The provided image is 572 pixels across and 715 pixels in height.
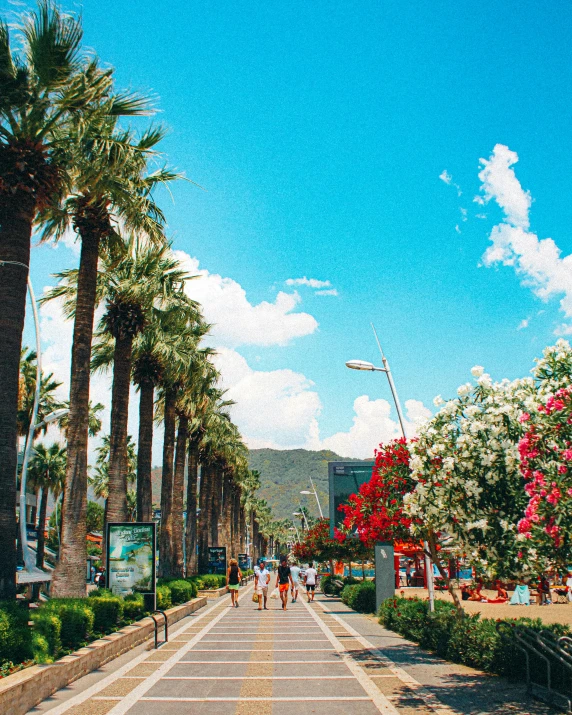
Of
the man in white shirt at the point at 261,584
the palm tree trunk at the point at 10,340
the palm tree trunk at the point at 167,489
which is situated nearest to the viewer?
the palm tree trunk at the point at 10,340

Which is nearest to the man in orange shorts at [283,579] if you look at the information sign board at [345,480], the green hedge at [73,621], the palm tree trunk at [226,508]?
the green hedge at [73,621]

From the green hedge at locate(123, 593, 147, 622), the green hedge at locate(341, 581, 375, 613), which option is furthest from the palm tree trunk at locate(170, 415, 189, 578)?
the green hedge at locate(123, 593, 147, 622)

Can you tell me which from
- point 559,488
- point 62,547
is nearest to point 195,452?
point 62,547

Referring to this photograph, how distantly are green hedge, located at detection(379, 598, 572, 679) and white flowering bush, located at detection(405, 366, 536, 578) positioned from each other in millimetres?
1872

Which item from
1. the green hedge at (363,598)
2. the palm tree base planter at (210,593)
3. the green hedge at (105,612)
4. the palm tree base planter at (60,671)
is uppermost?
the green hedge at (105,612)

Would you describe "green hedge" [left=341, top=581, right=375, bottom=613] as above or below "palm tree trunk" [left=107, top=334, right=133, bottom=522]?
below

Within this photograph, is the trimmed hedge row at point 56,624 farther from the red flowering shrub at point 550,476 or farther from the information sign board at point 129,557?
the red flowering shrub at point 550,476

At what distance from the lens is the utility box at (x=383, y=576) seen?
2177 centimetres

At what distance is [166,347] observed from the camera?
23.6m

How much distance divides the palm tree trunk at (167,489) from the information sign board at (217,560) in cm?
1676

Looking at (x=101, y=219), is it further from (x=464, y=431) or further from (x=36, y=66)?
(x=464, y=431)

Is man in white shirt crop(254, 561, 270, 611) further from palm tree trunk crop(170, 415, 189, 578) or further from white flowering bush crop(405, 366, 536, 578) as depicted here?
white flowering bush crop(405, 366, 536, 578)

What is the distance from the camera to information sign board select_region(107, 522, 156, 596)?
1625 centimetres

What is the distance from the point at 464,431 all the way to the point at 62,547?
973 centimetres
